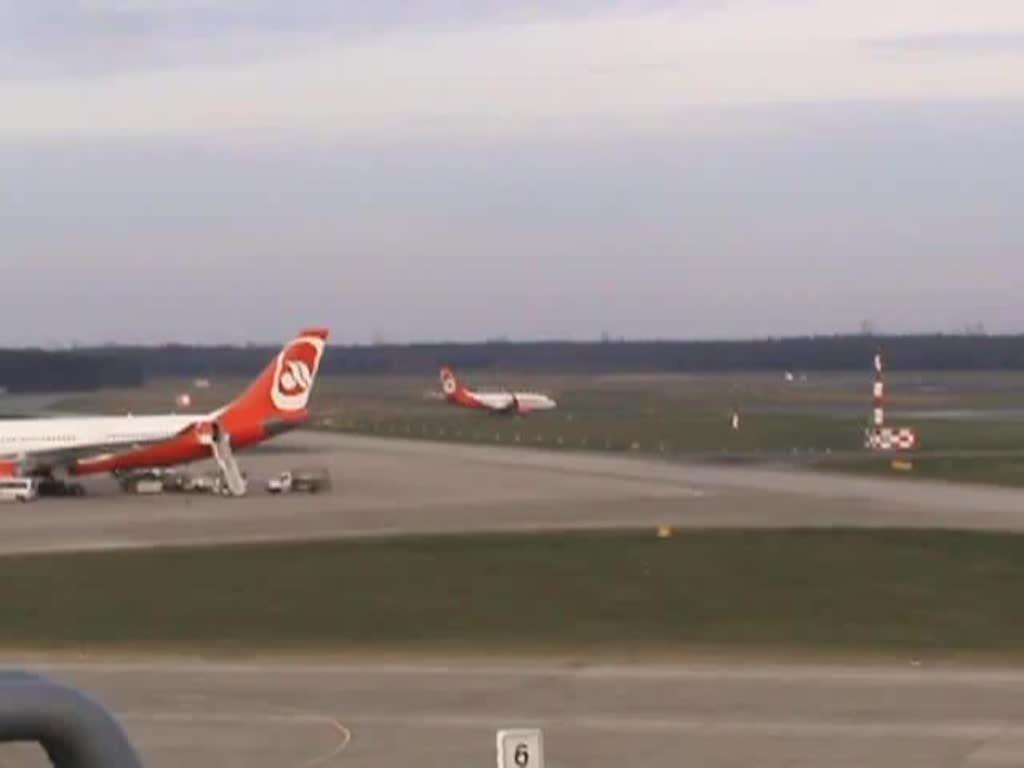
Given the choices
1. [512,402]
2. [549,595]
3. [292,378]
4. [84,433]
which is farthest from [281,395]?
[512,402]

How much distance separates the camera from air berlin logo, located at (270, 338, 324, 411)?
8012cm

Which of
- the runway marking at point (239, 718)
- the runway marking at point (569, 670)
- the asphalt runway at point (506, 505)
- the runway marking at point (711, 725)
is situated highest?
the asphalt runway at point (506, 505)

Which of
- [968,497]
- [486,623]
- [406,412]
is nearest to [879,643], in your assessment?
[486,623]

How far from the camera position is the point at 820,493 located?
236 ft

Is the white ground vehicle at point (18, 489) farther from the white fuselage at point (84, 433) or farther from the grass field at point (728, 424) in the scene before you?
the grass field at point (728, 424)

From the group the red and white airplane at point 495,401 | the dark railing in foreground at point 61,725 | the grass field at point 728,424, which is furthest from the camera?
the red and white airplane at point 495,401

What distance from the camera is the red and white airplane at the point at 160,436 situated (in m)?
77.7

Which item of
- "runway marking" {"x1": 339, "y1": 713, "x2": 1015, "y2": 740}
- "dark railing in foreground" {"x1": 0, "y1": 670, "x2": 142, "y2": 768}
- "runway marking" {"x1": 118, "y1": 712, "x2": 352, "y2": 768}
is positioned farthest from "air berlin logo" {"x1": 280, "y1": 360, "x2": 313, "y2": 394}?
"dark railing in foreground" {"x1": 0, "y1": 670, "x2": 142, "y2": 768}

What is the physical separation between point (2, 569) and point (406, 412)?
112104mm

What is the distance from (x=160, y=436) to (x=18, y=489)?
559 cm

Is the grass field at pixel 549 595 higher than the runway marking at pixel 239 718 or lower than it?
higher

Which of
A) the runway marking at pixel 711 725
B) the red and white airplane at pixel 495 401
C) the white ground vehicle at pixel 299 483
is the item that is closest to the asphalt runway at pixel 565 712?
the runway marking at pixel 711 725

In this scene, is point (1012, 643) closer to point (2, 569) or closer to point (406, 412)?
point (2, 569)

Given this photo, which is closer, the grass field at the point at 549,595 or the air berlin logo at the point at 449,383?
the grass field at the point at 549,595
